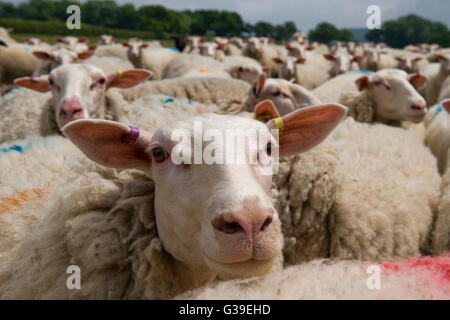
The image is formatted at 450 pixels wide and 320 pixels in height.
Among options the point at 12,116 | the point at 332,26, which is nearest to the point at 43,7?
the point at 332,26

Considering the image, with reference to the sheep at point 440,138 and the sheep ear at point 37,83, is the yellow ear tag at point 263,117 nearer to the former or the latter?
the sheep at point 440,138

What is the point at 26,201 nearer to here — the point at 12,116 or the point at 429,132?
the point at 12,116

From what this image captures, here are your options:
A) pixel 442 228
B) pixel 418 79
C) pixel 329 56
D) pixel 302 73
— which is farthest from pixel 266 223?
pixel 329 56

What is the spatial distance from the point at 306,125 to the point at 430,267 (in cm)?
75

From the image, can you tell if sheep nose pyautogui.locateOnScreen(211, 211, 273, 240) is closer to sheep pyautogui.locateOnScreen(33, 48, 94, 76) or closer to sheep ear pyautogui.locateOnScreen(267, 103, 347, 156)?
sheep ear pyautogui.locateOnScreen(267, 103, 347, 156)

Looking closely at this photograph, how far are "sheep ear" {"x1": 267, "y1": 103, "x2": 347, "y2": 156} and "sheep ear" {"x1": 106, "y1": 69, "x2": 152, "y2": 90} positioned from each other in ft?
7.80

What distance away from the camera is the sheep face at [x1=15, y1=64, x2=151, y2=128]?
3.36 meters

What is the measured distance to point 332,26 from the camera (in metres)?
45.6

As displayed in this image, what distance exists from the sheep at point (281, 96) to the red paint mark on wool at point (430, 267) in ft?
8.25

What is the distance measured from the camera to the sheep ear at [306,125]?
1.76 metres

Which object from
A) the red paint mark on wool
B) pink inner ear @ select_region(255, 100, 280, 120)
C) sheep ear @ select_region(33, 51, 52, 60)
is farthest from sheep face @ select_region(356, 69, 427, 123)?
sheep ear @ select_region(33, 51, 52, 60)

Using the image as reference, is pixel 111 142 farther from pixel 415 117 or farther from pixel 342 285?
pixel 415 117

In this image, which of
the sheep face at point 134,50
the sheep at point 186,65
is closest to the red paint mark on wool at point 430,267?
the sheep at point 186,65
